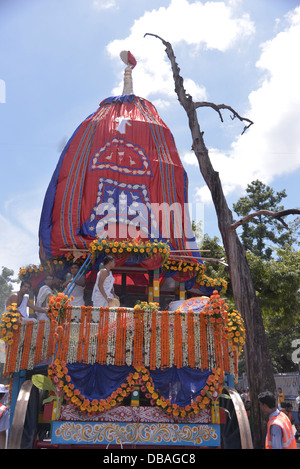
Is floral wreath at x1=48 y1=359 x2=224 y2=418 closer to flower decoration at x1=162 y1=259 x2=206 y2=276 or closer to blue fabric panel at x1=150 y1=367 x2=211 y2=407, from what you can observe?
blue fabric panel at x1=150 y1=367 x2=211 y2=407

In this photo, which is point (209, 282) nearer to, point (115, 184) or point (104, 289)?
point (115, 184)

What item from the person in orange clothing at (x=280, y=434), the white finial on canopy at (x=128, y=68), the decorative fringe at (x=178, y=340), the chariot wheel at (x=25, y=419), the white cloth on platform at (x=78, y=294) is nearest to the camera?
the person in orange clothing at (x=280, y=434)

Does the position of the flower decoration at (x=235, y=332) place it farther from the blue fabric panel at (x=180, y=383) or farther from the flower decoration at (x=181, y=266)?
the flower decoration at (x=181, y=266)

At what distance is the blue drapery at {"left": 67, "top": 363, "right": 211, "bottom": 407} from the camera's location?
6.72m

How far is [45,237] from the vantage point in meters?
10.7

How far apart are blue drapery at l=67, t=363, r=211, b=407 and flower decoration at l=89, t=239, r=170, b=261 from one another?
2746 millimetres

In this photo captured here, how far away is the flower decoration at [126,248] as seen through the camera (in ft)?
29.3

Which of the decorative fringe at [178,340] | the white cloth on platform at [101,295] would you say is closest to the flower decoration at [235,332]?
the decorative fringe at [178,340]

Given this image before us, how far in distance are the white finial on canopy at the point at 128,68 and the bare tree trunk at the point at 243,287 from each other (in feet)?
7.62

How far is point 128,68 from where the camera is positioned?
1448 centimetres

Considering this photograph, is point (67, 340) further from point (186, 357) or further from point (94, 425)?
point (186, 357)

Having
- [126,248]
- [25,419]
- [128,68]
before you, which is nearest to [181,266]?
[126,248]
